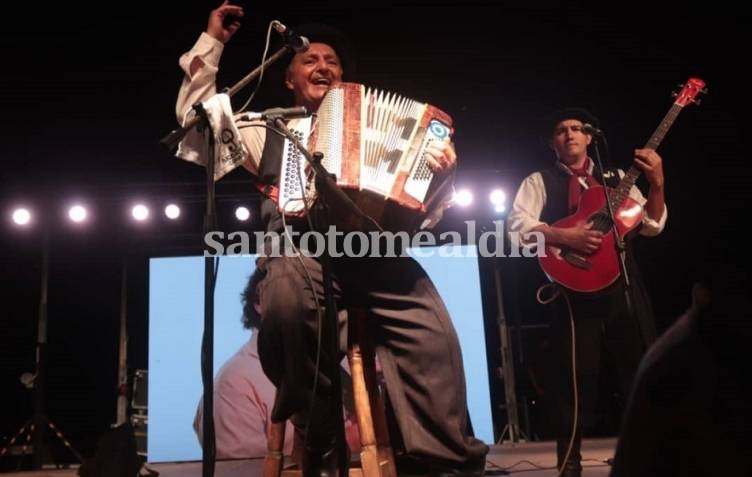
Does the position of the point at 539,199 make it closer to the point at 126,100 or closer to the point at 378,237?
the point at 378,237

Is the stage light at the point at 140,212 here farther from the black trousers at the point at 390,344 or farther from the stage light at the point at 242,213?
the black trousers at the point at 390,344

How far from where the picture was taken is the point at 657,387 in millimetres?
570

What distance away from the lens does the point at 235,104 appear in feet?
14.9

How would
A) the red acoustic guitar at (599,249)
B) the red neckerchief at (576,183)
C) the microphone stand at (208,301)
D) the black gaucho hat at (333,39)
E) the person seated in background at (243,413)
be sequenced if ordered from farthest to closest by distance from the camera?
the person seated in background at (243,413) < the red neckerchief at (576,183) < the red acoustic guitar at (599,249) < the black gaucho hat at (333,39) < the microphone stand at (208,301)

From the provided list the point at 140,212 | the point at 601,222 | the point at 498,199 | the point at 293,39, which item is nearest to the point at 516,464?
the point at 601,222

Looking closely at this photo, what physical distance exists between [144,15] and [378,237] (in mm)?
2573

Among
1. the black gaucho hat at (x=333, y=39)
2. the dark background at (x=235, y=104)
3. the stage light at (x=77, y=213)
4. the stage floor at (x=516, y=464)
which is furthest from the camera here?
the stage light at (x=77, y=213)

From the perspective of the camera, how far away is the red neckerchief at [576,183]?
2.98 metres

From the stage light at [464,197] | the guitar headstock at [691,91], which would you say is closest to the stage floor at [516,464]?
the guitar headstock at [691,91]

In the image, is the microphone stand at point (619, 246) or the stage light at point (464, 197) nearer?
the microphone stand at point (619, 246)

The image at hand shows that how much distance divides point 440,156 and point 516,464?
5.99 feet

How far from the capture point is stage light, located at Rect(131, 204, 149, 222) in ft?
16.8

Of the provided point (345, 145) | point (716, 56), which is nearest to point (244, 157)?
point (345, 145)

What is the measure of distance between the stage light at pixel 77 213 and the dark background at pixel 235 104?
89mm
